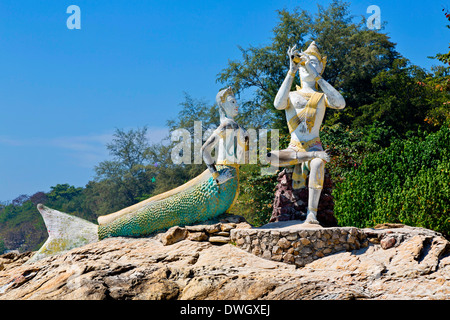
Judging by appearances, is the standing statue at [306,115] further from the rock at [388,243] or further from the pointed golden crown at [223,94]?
the rock at [388,243]

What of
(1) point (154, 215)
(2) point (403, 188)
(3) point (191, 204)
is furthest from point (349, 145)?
(1) point (154, 215)

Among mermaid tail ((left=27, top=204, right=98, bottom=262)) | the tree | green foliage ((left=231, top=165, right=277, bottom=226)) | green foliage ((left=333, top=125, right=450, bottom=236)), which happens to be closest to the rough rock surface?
mermaid tail ((left=27, top=204, right=98, bottom=262))

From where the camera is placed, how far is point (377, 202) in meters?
10.7

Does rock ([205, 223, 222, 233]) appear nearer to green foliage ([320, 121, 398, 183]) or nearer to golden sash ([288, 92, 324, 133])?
golden sash ([288, 92, 324, 133])

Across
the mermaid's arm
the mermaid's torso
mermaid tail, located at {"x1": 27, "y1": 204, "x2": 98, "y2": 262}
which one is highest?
the mermaid's arm

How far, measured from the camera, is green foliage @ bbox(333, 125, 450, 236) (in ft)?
31.2

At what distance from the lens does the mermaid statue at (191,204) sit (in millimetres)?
8148

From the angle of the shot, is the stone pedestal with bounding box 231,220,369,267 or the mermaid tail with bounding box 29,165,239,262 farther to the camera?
the mermaid tail with bounding box 29,165,239,262

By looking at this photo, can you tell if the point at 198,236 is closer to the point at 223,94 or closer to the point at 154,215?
the point at 154,215

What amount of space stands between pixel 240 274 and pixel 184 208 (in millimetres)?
2044

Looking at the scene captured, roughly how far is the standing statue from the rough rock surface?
119 centimetres

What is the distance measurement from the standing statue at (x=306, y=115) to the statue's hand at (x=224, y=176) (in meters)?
0.74
